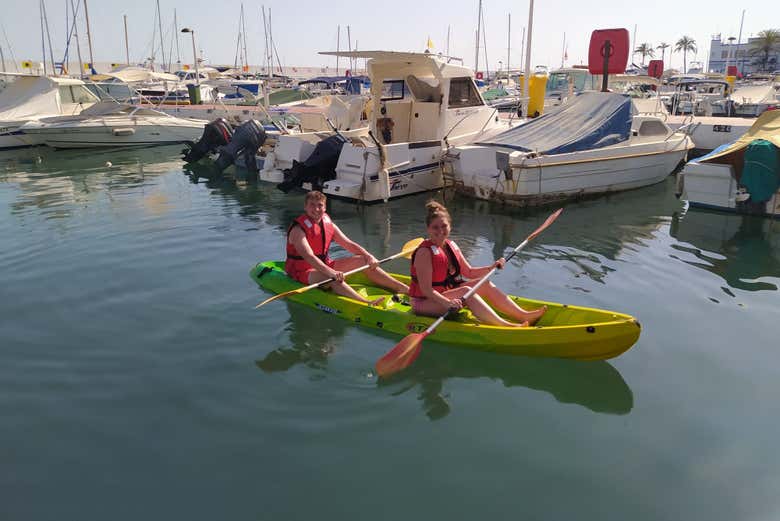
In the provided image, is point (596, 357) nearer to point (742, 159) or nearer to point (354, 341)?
point (354, 341)

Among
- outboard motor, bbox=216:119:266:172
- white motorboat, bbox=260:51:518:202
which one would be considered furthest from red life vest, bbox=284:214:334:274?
outboard motor, bbox=216:119:266:172

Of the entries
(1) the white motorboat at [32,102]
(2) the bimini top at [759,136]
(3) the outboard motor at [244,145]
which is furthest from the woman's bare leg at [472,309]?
(1) the white motorboat at [32,102]

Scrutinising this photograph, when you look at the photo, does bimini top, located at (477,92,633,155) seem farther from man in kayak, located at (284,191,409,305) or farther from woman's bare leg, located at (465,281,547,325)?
woman's bare leg, located at (465,281,547,325)

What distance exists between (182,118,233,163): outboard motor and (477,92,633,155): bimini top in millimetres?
9483

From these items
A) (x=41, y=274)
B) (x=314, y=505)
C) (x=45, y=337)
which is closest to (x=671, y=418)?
(x=314, y=505)

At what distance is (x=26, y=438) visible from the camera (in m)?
4.66

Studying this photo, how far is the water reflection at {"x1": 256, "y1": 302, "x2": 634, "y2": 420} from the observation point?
525 cm

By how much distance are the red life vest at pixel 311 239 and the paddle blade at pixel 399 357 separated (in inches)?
79.1

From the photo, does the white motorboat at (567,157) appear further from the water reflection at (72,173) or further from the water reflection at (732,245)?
the water reflection at (72,173)

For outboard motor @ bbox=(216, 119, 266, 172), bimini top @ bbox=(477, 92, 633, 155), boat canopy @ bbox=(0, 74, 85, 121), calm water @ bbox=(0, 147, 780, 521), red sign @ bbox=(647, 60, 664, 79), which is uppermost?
red sign @ bbox=(647, 60, 664, 79)

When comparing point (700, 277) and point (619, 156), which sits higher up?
point (619, 156)

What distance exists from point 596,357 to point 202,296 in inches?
189

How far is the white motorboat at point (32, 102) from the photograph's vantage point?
72.2 feet

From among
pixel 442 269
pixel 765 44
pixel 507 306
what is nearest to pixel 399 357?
pixel 442 269
